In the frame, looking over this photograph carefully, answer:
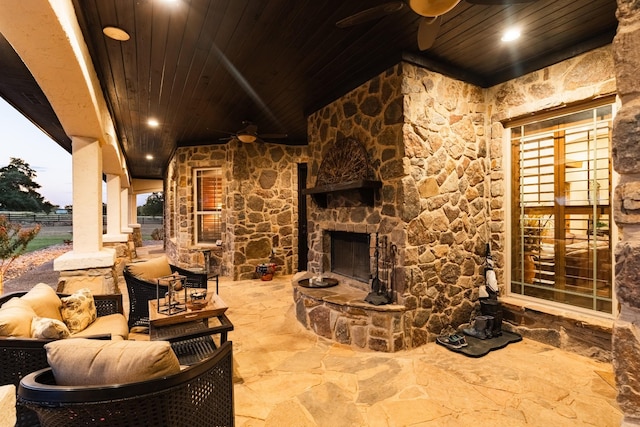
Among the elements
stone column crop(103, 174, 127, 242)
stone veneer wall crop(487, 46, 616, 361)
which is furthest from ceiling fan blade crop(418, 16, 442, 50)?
stone column crop(103, 174, 127, 242)

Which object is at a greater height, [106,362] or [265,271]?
[106,362]

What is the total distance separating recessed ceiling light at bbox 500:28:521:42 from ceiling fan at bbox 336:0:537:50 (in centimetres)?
75

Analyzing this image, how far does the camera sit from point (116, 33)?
8.32 ft

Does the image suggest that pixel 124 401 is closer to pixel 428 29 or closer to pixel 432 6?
pixel 432 6

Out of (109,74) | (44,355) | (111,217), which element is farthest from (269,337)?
(111,217)

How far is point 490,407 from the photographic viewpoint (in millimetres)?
2121

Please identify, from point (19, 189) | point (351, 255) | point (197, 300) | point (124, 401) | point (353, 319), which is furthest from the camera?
point (19, 189)

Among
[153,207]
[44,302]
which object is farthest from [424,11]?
[153,207]

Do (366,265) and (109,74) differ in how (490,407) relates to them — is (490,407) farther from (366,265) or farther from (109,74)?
(109,74)

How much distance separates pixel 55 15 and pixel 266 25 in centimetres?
132

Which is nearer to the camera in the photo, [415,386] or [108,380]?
[108,380]

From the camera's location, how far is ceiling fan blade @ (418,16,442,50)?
80.9 inches

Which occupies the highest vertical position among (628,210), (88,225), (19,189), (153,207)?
(19,189)

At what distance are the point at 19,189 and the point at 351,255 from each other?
8513mm
